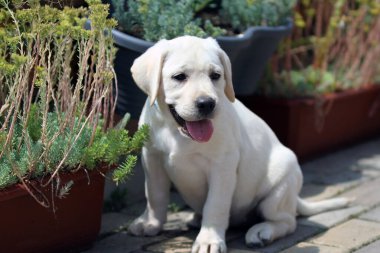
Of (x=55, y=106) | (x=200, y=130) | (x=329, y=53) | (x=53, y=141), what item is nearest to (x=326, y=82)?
(x=329, y=53)

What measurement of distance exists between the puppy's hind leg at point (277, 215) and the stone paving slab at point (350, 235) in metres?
0.16

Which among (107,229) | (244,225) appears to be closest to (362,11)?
(244,225)

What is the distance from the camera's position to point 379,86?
21.8 ft

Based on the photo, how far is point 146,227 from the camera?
4.38m

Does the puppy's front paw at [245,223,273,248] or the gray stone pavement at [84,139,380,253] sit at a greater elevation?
the puppy's front paw at [245,223,273,248]

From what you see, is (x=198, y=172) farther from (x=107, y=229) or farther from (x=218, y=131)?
(x=107, y=229)

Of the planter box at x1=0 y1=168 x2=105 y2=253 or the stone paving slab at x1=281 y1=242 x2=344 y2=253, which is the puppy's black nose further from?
the stone paving slab at x1=281 y1=242 x2=344 y2=253

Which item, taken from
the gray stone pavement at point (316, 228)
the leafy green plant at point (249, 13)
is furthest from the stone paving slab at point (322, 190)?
the leafy green plant at point (249, 13)

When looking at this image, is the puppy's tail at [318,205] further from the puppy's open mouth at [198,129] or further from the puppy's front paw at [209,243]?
the puppy's open mouth at [198,129]

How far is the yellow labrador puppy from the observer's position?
3879 millimetres

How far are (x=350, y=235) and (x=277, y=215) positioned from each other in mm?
400

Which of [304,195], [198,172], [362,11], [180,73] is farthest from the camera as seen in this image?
[362,11]

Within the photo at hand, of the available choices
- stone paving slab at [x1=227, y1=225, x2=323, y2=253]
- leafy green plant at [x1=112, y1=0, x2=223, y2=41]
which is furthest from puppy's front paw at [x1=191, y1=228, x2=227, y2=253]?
leafy green plant at [x1=112, y1=0, x2=223, y2=41]

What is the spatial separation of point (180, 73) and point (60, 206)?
32.7 inches
